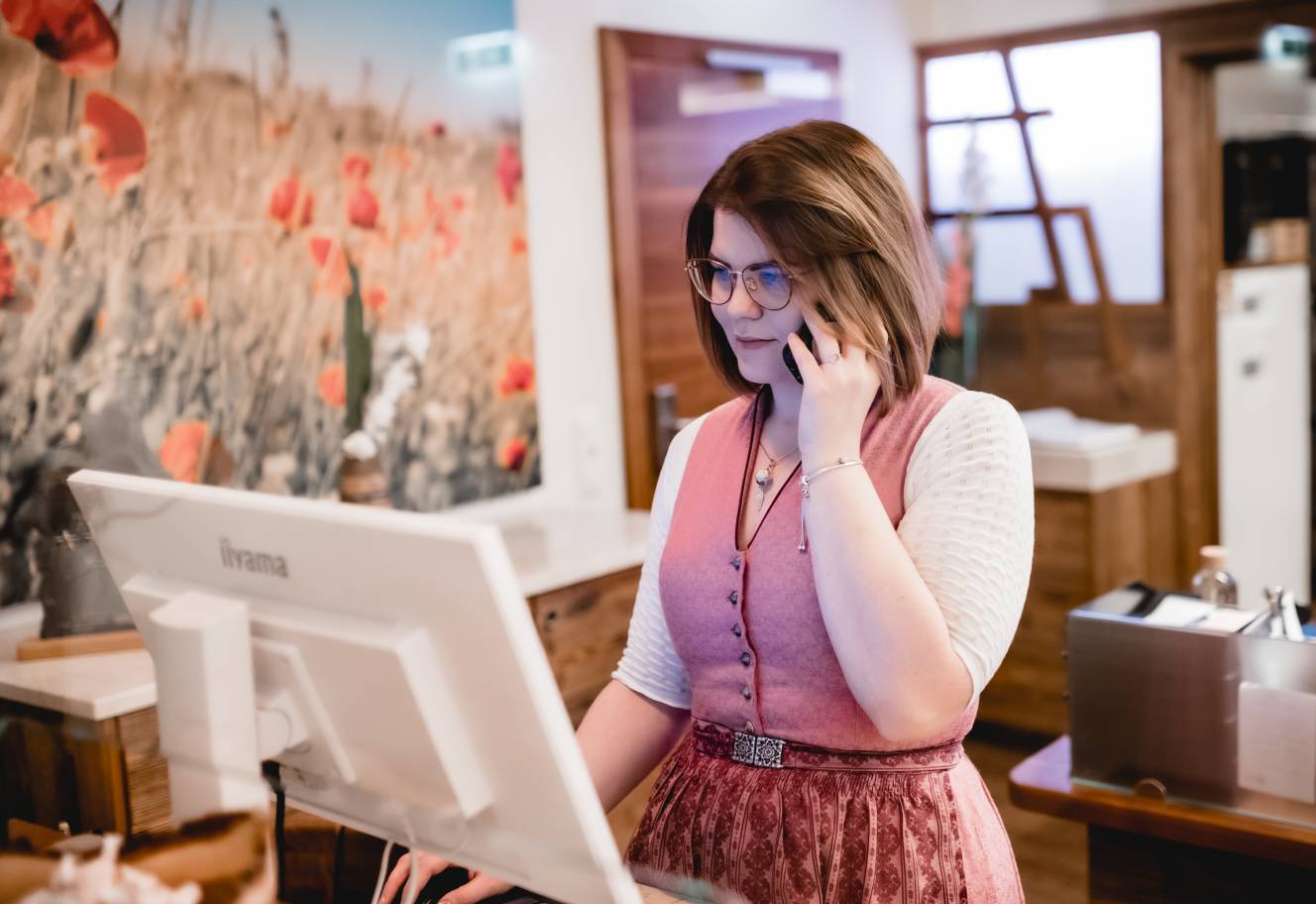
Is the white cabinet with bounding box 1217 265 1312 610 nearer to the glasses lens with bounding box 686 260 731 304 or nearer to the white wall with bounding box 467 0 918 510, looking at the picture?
the white wall with bounding box 467 0 918 510

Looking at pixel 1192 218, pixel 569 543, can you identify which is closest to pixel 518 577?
pixel 569 543

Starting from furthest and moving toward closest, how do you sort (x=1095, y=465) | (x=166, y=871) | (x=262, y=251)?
1. (x=1095, y=465)
2. (x=262, y=251)
3. (x=166, y=871)

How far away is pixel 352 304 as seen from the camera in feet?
9.49

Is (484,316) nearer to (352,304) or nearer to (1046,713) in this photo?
(352,304)

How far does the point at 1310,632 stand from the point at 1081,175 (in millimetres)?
2845

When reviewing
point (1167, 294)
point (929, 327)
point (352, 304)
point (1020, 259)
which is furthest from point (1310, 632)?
point (1020, 259)

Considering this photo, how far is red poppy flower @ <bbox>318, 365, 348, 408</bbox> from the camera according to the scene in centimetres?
284

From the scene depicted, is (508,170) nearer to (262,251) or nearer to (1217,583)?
(262,251)

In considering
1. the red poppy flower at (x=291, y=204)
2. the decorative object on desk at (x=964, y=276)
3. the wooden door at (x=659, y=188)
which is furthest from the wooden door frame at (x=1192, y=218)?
the red poppy flower at (x=291, y=204)

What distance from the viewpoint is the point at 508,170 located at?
127 inches

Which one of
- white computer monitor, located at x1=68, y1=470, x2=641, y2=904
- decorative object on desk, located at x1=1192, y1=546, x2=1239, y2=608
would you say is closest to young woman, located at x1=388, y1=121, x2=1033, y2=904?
white computer monitor, located at x1=68, y1=470, x2=641, y2=904

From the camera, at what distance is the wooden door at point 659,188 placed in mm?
3527

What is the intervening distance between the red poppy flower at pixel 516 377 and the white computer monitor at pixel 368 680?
2105 mm

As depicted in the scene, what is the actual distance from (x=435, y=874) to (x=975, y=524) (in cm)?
63
